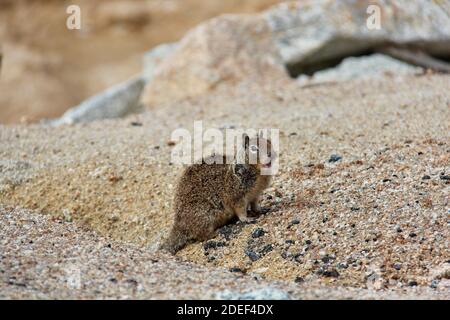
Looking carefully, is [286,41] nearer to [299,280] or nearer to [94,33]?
[299,280]

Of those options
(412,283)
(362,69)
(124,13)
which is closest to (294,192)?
(412,283)

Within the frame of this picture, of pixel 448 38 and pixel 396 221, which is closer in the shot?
pixel 396 221

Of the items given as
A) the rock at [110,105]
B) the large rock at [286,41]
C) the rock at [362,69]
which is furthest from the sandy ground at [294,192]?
the rock at [362,69]

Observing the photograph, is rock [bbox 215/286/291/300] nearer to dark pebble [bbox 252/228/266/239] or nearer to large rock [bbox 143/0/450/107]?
dark pebble [bbox 252/228/266/239]

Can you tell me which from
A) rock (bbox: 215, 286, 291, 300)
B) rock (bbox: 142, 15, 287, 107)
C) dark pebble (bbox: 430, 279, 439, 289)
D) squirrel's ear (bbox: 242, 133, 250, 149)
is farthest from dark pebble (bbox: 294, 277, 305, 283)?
rock (bbox: 142, 15, 287, 107)
